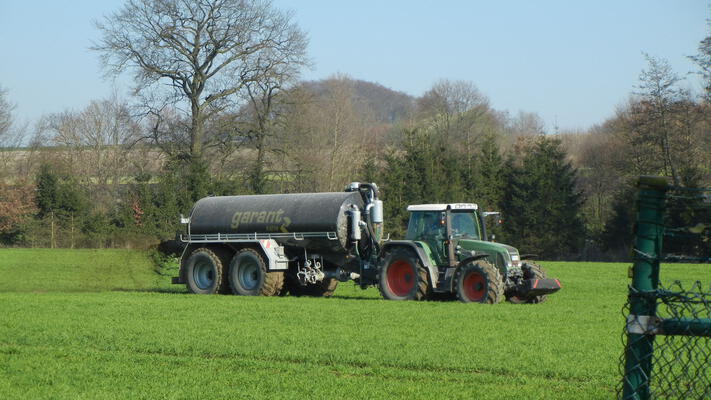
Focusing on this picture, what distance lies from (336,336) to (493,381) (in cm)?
377

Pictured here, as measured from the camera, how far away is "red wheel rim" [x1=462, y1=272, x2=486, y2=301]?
1755 cm

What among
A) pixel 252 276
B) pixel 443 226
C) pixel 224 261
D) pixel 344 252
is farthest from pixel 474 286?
pixel 224 261

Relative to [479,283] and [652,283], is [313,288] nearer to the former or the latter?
[479,283]

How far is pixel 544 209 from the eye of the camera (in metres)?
49.8

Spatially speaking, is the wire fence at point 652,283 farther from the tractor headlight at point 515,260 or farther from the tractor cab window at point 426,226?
the tractor cab window at point 426,226

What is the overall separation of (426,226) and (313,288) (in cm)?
437

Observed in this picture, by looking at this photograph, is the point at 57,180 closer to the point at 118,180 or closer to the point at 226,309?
the point at 118,180

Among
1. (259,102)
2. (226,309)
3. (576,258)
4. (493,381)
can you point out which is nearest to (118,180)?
(259,102)

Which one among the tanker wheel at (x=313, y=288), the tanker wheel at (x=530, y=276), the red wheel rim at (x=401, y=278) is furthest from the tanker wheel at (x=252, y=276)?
the tanker wheel at (x=530, y=276)

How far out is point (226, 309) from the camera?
1672cm

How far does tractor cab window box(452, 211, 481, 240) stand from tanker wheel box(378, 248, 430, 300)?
1054mm

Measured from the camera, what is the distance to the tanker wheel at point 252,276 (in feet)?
67.9

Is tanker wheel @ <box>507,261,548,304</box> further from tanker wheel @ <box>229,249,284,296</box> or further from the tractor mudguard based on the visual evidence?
tanker wheel @ <box>229,249,284,296</box>

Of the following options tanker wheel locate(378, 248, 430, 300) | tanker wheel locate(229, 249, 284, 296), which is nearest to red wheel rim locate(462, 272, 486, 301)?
tanker wheel locate(378, 248, 430, 300)
